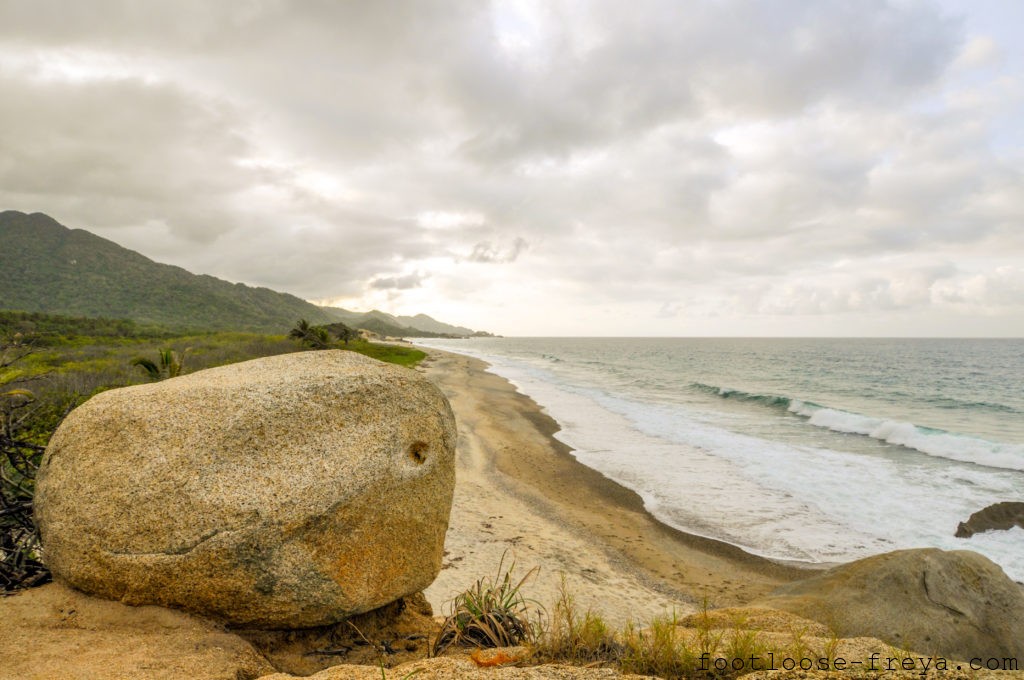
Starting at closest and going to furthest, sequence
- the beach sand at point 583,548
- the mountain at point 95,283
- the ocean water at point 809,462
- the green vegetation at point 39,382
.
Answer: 1. the green vegetation at point 39,382
2. the beach sand at point 583,548
3. the ocean water at point 809,462
4. the mountain at point 95,283

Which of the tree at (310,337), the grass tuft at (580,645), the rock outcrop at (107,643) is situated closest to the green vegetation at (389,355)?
the tree at (310,337)

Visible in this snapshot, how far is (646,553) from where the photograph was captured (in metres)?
10.2

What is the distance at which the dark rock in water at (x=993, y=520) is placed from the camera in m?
11.0

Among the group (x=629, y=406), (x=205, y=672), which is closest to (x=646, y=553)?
(x=205, y=672)

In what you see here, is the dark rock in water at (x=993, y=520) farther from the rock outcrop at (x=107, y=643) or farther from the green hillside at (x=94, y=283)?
the green hillside at (x=94, y=283)

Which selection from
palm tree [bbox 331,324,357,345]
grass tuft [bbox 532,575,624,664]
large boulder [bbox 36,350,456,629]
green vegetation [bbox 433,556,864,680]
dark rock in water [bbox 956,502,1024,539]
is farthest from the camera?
palm tree [bbox 331,324,357,345]

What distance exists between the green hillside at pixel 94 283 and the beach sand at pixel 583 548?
9324 centimetres

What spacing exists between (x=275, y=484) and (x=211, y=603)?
104cm

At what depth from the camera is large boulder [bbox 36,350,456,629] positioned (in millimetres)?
3799

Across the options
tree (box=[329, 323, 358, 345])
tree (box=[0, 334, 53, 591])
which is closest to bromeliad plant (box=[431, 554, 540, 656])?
tree (box=[0, 334, 53, 591])

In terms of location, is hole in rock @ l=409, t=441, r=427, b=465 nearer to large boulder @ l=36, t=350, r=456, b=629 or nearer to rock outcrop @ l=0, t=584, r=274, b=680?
large boulder @ l=36, t=350, r=456, b=629

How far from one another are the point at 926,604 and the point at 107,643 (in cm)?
885

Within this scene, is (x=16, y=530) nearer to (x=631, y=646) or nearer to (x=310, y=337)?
(x=631, y=646)

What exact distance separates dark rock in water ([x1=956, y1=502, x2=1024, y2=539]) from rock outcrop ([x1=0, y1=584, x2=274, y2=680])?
47.2ft
